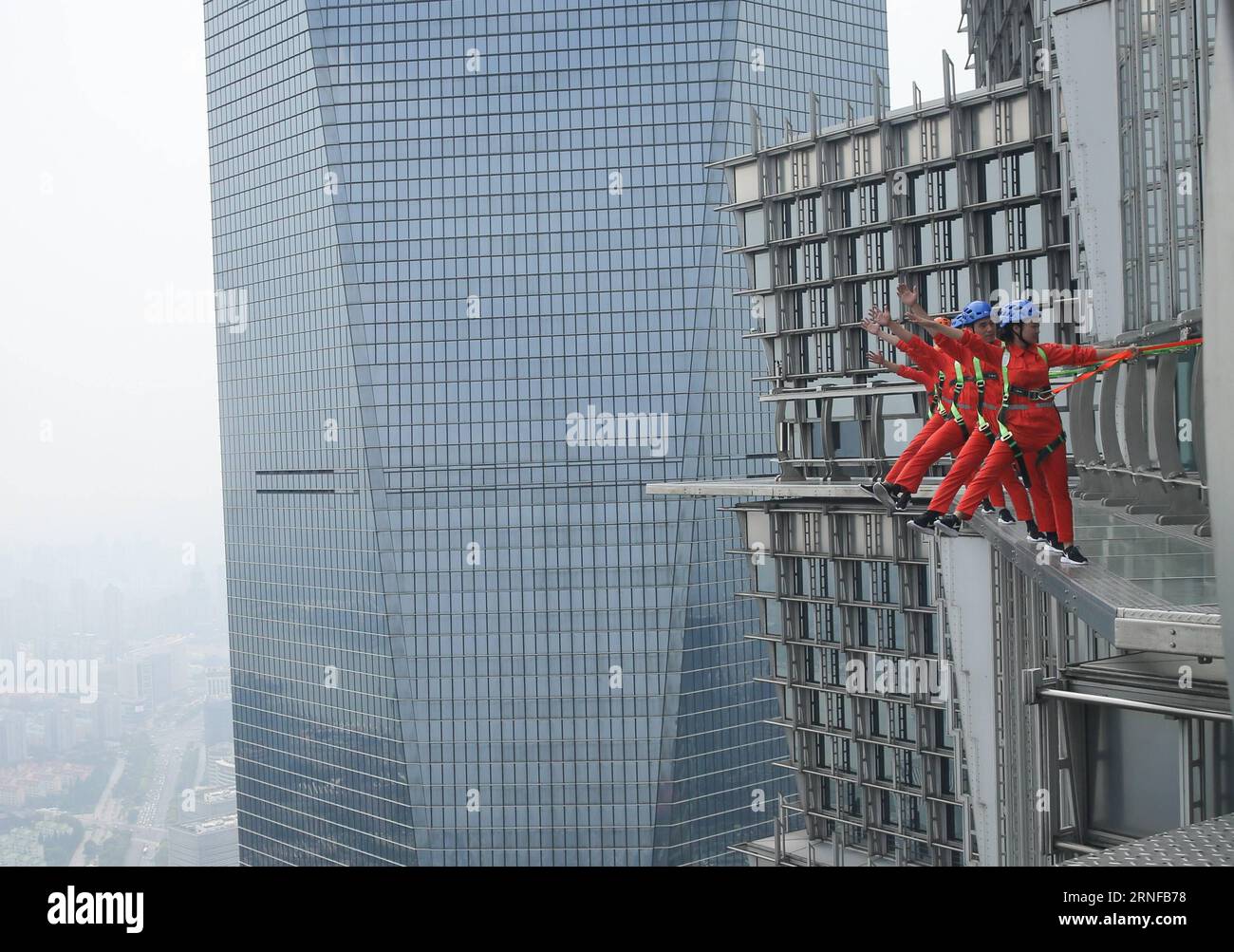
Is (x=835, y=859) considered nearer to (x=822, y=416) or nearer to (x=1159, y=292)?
(x=822, y=416)

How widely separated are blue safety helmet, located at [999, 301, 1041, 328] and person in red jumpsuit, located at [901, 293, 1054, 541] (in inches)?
20.0

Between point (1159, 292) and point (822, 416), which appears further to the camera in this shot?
point (822, 416)

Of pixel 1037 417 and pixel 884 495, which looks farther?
pixel 884 495

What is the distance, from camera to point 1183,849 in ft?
15.3

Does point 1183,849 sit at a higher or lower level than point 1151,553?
lower

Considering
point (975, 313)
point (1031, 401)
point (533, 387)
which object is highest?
point (533, 387)

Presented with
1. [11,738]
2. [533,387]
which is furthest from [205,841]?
[533,387]

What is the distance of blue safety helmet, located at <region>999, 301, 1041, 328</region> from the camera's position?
40.7 feet

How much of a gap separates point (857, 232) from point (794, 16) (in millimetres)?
60822

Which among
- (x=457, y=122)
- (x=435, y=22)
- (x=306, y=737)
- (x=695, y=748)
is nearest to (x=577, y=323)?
(x=457, y=122)

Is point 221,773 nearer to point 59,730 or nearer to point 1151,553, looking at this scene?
point 59,730

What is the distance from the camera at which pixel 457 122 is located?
113500 millimetres

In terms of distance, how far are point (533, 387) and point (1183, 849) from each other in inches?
4238
